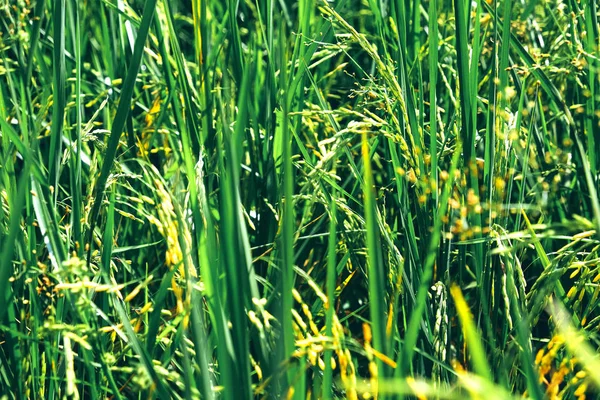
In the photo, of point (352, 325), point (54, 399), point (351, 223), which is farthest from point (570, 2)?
point (54, 399)

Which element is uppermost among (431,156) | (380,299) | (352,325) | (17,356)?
(431,156)

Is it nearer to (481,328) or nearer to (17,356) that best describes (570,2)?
(481,328)

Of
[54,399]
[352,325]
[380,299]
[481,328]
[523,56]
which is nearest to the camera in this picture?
[380,299]

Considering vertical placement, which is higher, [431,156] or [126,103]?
[126,103]

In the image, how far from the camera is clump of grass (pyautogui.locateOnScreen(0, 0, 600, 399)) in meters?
0.89

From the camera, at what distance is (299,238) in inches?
51.0

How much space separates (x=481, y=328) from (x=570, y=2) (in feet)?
2.28

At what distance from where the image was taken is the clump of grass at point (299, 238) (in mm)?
893

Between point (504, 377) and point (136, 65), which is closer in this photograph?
point (504, 377)

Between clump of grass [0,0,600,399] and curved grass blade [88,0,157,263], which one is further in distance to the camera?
curved grass blade [88,0,157,263]

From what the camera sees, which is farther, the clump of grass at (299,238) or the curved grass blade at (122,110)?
the curved grass blade at (122,110)

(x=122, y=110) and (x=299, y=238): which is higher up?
(x=122, y=110)

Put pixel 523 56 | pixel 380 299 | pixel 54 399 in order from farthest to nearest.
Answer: pixel 523 56 → pixel 54 399 → pixel 380 299

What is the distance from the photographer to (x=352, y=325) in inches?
65.7
